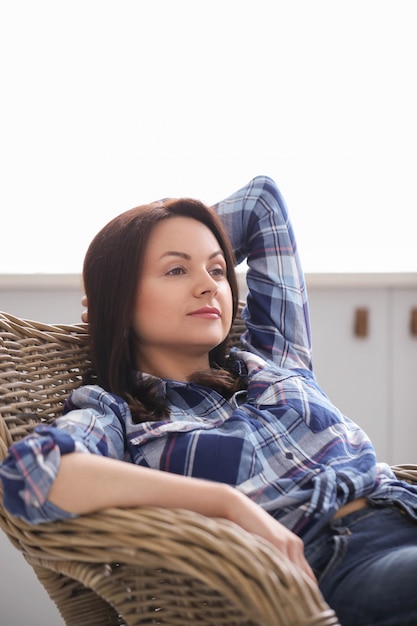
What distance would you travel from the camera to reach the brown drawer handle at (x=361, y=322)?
252 centimetres

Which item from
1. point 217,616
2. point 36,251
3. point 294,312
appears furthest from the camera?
point 36,251

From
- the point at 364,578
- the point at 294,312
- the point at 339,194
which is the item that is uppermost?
the point at 339,194

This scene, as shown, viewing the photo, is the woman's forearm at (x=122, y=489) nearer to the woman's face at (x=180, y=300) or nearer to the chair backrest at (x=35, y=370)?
the chair backrest at (x=35, y=370)

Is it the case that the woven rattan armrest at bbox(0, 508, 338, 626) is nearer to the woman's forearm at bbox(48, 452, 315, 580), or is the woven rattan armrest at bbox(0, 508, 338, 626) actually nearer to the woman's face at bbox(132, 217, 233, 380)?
the woman's forearm at bbox(48, 452, 315, 580)

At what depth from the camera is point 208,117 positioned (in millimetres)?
2500

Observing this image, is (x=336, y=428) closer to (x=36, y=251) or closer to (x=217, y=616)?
(x=217, y=616)

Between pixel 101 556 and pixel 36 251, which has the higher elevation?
pixel 36 251

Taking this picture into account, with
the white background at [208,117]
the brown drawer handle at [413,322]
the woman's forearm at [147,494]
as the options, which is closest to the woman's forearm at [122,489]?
the woman's forearm at [147,494]

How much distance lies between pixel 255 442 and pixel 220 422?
0.10 meters

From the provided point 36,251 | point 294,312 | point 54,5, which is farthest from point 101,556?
point 54,5

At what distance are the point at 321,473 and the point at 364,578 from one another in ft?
0.61

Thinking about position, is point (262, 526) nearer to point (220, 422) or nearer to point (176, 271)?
point (220, 422)

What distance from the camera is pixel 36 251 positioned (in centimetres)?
239

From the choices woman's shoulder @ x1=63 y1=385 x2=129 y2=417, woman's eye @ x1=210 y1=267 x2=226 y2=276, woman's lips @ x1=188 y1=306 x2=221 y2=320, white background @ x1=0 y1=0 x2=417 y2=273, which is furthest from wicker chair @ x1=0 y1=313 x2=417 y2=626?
white background @ x1=0 y1=0 x2=417 y2=273
